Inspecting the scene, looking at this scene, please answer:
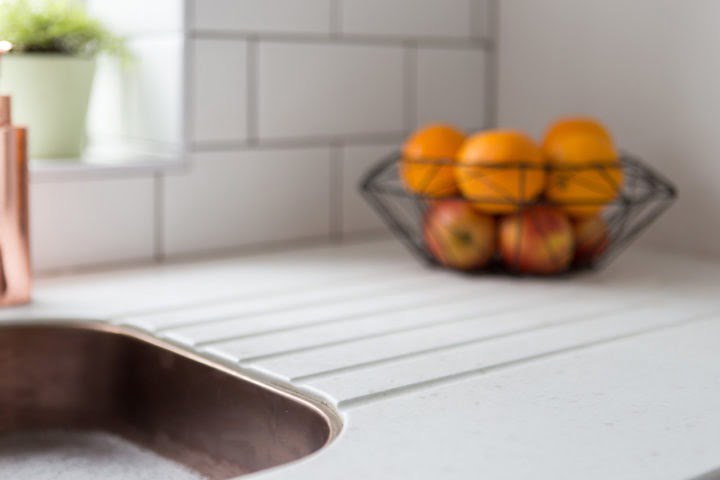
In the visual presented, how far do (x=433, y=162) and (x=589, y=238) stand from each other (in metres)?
0.19

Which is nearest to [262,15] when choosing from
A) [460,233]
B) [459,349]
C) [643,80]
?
[460,233]

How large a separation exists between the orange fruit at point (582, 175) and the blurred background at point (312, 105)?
0.71ft

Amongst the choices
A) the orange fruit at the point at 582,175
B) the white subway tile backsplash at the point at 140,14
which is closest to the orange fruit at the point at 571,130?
the orange fruit at the point at 582,175

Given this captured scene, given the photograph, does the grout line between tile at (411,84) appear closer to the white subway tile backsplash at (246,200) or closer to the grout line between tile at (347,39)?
the grout line between tile at (347,39)

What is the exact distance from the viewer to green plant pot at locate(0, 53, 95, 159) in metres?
1.11

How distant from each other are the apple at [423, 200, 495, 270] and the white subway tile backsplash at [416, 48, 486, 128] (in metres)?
0.34

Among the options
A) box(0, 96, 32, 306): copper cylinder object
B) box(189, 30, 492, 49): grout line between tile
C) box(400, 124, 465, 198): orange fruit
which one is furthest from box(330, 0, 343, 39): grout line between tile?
box(0, 96, 32, 306): copper cylinder object

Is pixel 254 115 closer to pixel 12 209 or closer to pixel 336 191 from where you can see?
pixel 336 191

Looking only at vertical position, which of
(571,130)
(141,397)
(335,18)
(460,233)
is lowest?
(141,397)

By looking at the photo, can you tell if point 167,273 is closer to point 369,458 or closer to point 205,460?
point 205,460

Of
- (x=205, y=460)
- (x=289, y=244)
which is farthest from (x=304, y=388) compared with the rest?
(x=289, y=244)

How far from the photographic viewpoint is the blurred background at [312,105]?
3.75 ft

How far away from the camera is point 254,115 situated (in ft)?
3.99

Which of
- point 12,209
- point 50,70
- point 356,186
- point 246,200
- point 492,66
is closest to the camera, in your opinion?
point 12,209
